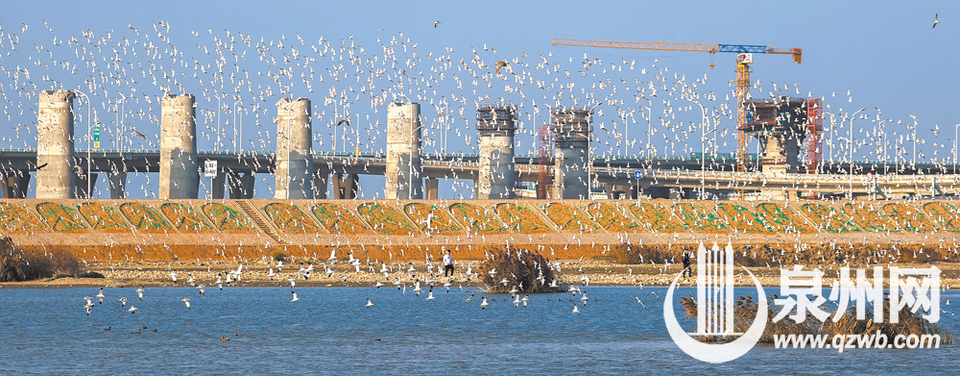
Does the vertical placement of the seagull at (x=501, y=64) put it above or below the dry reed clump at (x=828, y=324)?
above

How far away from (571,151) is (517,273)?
97.0 m

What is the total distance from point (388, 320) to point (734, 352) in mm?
13523

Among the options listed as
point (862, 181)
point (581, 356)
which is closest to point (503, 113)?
point (862, 181)

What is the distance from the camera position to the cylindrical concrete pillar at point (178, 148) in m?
110

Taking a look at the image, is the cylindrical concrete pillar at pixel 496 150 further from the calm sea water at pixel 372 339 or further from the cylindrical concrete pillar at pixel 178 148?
the calm sea water at pixel 372 339

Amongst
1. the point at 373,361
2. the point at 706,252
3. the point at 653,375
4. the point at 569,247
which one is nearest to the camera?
the point at 653,375

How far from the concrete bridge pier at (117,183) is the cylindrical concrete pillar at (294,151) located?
3258 centimetres

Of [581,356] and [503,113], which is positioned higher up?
[503,113]

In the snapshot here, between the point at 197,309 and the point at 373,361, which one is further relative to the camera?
the point at 197,309

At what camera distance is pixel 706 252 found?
222 feet

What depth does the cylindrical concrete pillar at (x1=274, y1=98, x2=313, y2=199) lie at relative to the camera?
116938mm

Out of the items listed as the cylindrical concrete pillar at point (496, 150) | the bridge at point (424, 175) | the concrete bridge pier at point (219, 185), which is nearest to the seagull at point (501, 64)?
the cylindrical concrete pillar at point (496, 150)

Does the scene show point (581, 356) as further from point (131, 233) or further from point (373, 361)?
point (131, 233)

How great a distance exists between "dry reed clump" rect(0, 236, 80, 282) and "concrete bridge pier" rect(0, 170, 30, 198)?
97.5m
